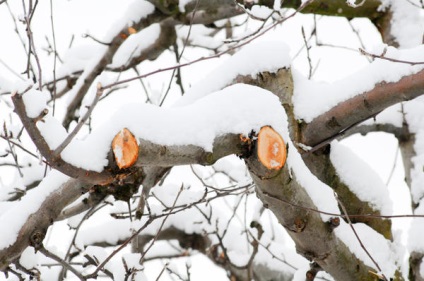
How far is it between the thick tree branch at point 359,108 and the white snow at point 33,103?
4.85 ft

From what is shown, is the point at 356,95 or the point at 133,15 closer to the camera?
the point at 356,95

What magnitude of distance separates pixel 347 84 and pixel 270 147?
0.88m

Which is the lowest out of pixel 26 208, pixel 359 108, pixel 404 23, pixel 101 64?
pixel 26 208

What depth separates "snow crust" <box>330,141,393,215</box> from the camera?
8.98 ft

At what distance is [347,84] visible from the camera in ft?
7.80

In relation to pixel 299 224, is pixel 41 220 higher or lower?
lower

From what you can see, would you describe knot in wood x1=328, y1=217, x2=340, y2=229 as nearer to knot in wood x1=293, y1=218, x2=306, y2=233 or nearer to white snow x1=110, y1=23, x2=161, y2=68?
knot in wood x1=293, y1=218, x2=306, y2=233

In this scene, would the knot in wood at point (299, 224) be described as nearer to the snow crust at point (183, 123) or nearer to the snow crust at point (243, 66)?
the snow crust at point (183, 123)

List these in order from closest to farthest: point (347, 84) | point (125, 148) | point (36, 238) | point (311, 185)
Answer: point (125, 148)
point (36, 238)
point (311, 185)
point (347, 84)

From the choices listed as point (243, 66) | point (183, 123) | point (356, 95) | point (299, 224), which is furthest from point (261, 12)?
point (183, 123)

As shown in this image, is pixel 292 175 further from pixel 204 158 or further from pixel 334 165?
pixel 334 165

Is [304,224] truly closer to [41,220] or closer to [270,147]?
[270,147]

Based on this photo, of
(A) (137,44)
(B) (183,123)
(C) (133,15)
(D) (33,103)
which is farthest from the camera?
(A) (137,44)

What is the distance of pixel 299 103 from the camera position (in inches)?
99.3
